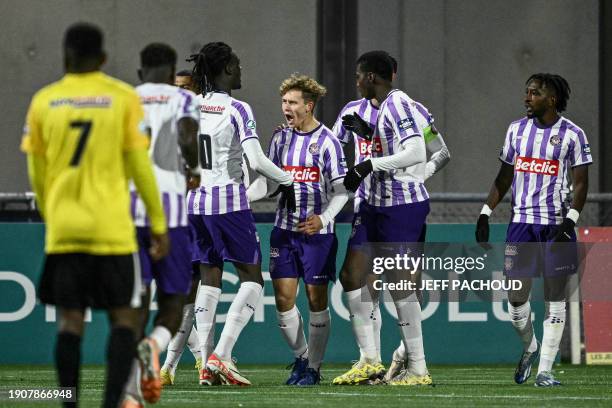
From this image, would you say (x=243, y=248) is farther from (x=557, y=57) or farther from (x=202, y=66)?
(x=557, y=57)

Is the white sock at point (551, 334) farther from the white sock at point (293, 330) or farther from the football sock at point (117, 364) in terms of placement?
the football sock at point (117, 364)

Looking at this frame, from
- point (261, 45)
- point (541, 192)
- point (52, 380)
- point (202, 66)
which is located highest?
point (261, 45)

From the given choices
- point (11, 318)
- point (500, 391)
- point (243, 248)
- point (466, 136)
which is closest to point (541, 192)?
point (500, 391)

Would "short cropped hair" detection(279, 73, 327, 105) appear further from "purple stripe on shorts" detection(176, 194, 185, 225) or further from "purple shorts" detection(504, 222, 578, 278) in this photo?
"purple stripe on shorts" detection(176, 194, 185, 225)

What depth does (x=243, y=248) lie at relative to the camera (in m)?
8.66

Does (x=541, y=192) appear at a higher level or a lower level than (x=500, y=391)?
higher

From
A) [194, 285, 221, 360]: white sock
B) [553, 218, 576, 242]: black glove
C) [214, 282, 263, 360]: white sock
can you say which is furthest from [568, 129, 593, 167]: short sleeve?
[194, 285, 221, 360]: white sock

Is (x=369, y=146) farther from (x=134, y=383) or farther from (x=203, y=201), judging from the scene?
(x=134, y=383)

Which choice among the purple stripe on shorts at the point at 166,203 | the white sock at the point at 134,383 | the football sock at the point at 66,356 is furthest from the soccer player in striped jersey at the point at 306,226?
the football sock at the point at 66,356

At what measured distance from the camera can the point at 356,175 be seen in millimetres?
8594

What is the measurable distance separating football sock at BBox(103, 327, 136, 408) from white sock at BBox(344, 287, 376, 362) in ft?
11.9

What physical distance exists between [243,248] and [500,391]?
6.07 feet

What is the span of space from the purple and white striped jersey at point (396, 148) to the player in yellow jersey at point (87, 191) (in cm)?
343

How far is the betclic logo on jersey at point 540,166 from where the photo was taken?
29.8 ft
